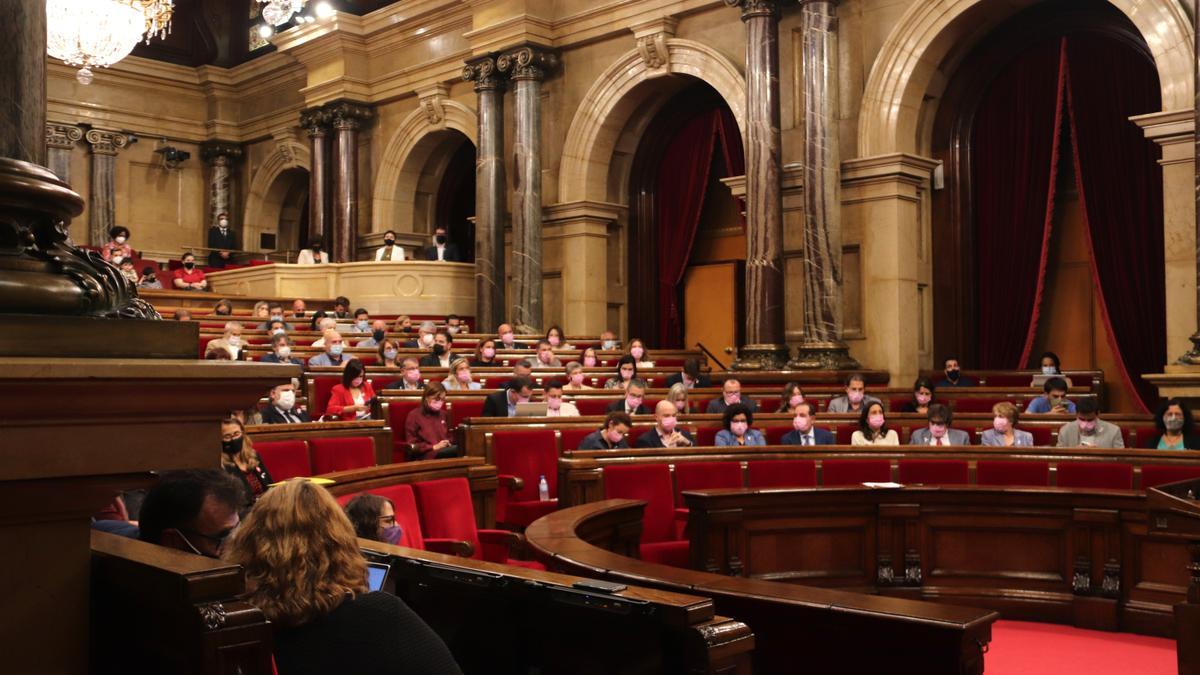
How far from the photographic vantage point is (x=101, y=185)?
21.8 metres

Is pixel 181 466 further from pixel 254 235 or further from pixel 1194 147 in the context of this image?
pixel 254 235

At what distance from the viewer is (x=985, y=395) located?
430 inches

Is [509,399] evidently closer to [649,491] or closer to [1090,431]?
[649,491]

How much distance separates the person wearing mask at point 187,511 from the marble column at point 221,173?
22.0 metres

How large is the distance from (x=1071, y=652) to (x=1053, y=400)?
440 centimetres

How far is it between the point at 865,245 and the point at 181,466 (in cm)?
1172

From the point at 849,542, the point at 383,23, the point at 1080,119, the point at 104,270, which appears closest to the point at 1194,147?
the point at 1080,119

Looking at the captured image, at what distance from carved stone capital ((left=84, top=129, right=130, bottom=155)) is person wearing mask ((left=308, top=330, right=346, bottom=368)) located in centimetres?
1371

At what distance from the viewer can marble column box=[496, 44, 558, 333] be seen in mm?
15836

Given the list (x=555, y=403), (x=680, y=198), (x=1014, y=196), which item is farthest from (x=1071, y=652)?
(x=680, y=198)

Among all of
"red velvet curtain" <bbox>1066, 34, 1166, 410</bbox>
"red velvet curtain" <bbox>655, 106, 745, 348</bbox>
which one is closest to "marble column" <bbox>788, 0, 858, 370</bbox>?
"red velvet curtain" <bbox>1066, 34, 1166, 410</bbox>

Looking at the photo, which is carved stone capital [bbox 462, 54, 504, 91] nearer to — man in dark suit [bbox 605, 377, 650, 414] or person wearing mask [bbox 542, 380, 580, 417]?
man in dark suit [bbox 605, 377, 650, 414]

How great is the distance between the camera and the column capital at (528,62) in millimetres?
15891

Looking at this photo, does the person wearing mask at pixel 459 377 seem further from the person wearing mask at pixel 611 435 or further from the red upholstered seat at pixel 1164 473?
the red upholstered seat at pixel 1164 473
